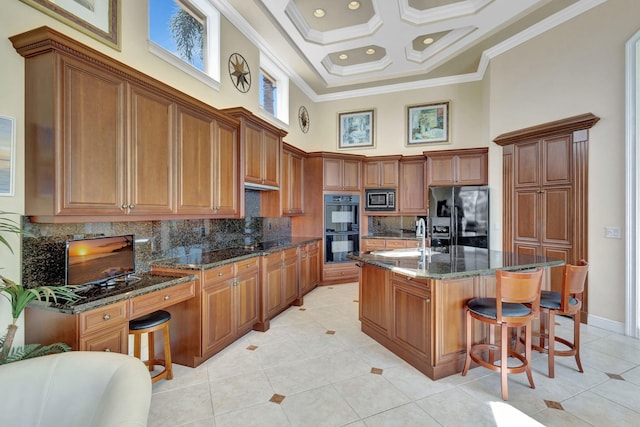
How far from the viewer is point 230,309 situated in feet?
9.66

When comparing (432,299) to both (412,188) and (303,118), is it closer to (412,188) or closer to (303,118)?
(412,188)

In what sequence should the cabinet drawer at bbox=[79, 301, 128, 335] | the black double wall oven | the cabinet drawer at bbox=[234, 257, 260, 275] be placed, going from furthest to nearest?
1. the black double wall oven
2. the cabinet drawer at bbox=[234, 257, 260, 275]
3. the cabinet drawer at bbox=[79, 301, 128, 335]

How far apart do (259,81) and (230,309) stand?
3.38m

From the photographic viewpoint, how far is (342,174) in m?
5.68

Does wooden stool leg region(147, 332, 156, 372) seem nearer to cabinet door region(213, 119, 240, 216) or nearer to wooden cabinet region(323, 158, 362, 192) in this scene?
cabinet door region(213, 119, 240, 216)

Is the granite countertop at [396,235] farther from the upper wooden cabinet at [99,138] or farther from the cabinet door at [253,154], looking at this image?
the upper wooden cabinet at [99,138]

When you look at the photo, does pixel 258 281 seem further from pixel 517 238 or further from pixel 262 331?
pixel 517 238

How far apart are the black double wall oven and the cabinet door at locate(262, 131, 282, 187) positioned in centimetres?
150

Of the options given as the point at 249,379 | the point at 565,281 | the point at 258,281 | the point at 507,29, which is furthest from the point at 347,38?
the point at 249,379

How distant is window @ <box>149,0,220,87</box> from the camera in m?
2.91

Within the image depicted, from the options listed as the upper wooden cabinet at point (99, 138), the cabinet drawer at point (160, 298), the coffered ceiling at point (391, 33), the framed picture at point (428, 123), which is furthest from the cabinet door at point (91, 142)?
the framed picture at point (428, 123)

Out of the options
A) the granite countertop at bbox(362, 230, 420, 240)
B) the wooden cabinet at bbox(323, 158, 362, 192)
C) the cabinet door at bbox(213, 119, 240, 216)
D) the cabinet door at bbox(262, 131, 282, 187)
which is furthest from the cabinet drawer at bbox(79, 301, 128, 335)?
the granite countertop at bbox(362, 230, 420, 240)

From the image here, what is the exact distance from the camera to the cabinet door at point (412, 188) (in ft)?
19.0

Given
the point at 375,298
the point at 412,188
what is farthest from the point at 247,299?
the point at 412,188
